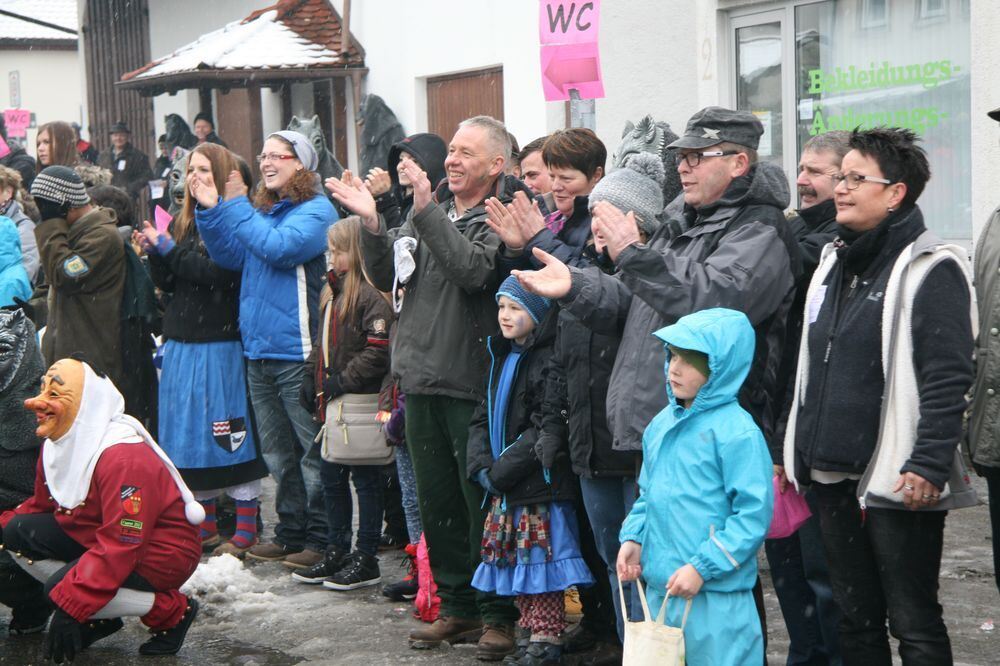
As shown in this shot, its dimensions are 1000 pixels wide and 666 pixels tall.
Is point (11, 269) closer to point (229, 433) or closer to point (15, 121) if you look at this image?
point (229, 433)

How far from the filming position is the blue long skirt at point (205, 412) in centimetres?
742

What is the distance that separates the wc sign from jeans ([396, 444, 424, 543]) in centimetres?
264

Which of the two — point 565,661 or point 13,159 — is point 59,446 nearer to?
point 565,661

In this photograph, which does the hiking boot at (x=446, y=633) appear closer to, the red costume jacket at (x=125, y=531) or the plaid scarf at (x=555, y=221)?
the red costume jacket at (x=125, y=531)

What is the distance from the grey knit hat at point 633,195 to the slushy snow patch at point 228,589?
8.96 feet

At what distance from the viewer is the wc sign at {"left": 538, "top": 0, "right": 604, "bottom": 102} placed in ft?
26.3

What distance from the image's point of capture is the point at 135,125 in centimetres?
2216

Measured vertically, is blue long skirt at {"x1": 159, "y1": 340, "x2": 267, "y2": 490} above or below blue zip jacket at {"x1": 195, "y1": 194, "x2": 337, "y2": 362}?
below

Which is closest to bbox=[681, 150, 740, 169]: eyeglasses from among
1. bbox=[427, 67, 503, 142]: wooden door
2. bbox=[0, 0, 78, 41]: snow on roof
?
bbox=[427, 67, 503, 142]: wooden door

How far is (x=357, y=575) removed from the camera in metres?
6.82

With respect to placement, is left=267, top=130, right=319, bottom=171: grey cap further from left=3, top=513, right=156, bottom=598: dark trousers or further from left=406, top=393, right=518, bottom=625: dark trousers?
left=3, top=513, right=156, bottom=598: dark trousers

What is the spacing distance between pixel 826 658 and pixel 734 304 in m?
1.44

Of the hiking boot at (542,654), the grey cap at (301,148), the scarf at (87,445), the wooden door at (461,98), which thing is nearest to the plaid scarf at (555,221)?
the hiking boot at (542,654)

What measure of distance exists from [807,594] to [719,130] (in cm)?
178
